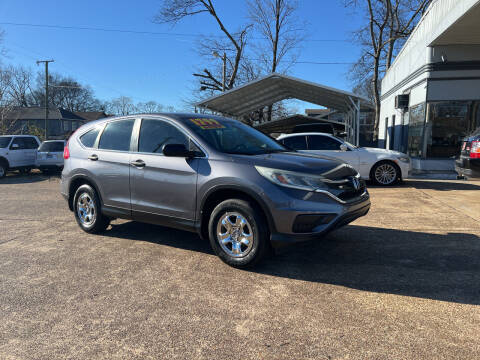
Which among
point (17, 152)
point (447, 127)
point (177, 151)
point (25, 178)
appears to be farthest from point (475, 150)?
point (17, 152)

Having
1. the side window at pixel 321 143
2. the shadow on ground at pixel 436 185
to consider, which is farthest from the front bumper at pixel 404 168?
the side window at pixel 321 143

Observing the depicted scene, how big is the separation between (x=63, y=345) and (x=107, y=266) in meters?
1.56

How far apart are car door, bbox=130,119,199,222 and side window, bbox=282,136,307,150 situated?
6.02m

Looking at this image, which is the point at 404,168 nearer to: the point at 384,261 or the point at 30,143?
the point at 384,261

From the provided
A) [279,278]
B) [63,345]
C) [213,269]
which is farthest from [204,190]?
[63,345]

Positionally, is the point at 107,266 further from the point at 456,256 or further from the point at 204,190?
the point at 456,256

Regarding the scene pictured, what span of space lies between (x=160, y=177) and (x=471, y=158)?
5750 millimetres

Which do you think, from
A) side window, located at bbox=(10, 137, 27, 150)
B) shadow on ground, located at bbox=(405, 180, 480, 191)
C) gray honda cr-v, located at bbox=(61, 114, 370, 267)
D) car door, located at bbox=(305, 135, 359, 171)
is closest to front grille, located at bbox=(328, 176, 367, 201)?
gray honda cr-v, located at bbox=(61, 114, 370, 267)

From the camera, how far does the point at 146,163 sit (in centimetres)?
448

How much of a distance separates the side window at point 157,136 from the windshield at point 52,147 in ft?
39.9

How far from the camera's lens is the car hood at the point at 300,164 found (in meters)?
3.67

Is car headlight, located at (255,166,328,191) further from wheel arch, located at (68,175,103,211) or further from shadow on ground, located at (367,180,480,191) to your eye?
shadow on ground, located at (367,180,480,191)

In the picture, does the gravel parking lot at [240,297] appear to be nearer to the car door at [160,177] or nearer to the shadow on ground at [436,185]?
the car door at [160,177]

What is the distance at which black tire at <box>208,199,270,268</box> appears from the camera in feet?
11.9
